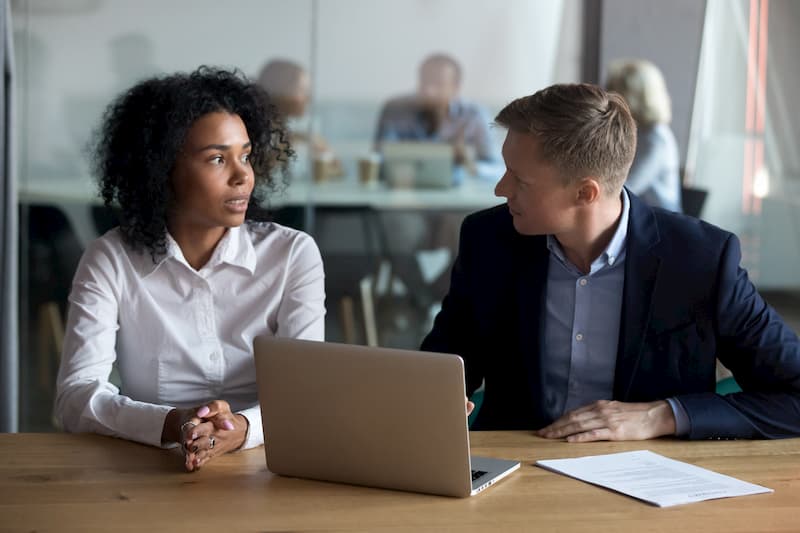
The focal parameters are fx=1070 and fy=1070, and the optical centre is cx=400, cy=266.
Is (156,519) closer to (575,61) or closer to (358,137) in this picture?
(358,137)

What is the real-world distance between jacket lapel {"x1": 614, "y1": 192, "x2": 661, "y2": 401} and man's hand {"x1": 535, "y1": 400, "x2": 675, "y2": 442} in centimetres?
15

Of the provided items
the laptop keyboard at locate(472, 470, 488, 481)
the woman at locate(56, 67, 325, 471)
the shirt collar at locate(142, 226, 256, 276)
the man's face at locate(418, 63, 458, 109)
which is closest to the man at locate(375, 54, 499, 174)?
the man's face at locate(418, 63, 458, 109)

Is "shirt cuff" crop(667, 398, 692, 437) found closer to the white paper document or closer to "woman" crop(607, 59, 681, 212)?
the white paper document

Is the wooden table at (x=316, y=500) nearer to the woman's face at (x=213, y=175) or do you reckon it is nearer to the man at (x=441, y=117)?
the woman's face at (x=213, y=175)

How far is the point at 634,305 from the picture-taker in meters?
2.26

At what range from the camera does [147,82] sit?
103 inches

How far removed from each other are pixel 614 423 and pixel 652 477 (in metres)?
0.24

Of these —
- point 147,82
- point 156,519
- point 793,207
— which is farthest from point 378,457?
point 793,207

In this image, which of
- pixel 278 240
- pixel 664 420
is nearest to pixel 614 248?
pixel 664 420

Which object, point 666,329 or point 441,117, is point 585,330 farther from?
point 441,117

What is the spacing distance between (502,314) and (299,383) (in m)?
0.76

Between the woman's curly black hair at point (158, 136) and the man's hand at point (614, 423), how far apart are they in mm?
1007

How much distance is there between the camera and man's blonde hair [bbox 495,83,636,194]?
2289 millimetres

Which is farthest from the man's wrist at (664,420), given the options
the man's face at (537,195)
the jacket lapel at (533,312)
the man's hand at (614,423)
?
the man's face at (537,195)
